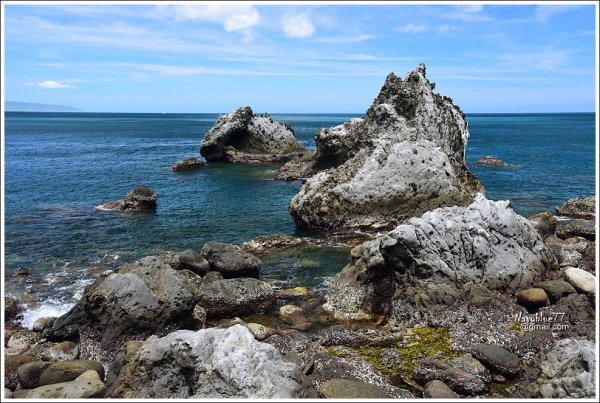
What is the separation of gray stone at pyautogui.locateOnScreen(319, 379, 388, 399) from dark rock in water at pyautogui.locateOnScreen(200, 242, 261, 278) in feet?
38.3

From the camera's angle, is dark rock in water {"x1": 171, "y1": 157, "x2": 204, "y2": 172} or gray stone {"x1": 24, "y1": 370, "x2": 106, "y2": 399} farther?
dark rock in water {"x1": 171, "y1": 157, "x2": 204, "y2": 172}

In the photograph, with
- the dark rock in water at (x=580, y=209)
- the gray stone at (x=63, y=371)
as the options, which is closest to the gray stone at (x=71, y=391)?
the gray stone at (x=63, y=371)

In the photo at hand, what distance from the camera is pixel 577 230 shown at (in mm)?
29906

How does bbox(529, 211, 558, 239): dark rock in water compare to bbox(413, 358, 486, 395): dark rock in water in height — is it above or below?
above

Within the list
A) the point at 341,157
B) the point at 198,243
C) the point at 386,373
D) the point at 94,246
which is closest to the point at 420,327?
the point at 386,373

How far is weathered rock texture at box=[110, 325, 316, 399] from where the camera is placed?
35.5 feet

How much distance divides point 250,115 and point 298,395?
68.4 metres

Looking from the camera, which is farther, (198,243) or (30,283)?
(198,243)

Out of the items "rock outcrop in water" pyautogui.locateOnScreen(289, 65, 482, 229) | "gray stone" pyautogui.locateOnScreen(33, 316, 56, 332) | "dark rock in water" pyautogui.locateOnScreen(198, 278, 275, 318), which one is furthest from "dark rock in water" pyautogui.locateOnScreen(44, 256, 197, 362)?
"rock outcrop in water" pyautogui.locateOnScreen(289, 65, 482, 229)

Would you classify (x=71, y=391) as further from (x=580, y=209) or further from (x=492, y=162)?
(x=492, y=162)

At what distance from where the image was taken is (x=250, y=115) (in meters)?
76.5

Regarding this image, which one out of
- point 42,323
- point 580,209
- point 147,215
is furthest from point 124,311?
point 580,209

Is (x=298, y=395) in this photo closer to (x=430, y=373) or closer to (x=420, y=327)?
(x=430, y=373)

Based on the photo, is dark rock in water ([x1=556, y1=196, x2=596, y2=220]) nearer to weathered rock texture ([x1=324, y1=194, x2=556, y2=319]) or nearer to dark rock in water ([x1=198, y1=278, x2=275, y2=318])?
weathered rock texture ([x1=324, y1=194, x2=556, y2=319])
